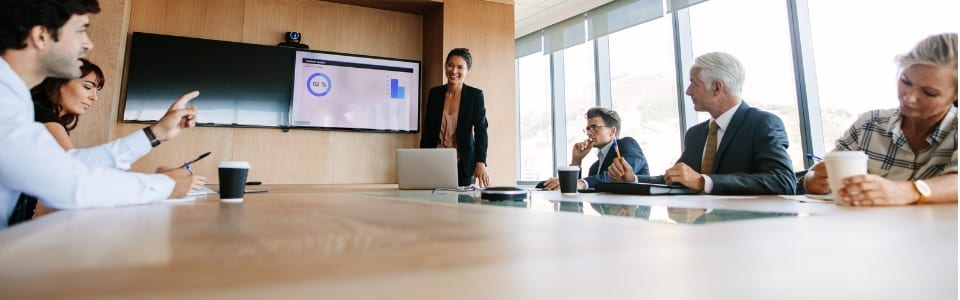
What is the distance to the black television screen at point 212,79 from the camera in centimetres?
338

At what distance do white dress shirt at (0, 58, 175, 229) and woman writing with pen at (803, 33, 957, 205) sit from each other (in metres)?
1.55

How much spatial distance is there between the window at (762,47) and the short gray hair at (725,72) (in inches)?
69.8

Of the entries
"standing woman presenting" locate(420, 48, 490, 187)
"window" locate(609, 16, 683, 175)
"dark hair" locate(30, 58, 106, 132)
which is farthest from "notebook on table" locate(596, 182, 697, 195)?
"window" locate(609, 16, 683, 175)

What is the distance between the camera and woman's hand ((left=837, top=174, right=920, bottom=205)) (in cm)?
74

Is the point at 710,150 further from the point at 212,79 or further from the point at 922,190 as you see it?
the point at 212,79

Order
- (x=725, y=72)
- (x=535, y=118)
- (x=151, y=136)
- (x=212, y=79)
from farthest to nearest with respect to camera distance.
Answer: (x=535, y=118) → (x=212, y=79) → (x=725, y=72) → (x=151, y=136)

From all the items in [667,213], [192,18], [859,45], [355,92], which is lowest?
[667,213]

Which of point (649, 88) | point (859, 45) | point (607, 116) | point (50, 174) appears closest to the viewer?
Result: point (50, 174)

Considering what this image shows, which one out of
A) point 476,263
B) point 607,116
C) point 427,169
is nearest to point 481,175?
point 427,169

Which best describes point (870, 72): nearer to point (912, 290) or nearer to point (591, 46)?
point (591, 46)

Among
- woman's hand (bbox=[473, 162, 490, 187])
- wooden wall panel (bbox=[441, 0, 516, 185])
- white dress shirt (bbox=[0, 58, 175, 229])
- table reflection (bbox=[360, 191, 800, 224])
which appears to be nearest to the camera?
table reflection (bbox=[360, 191, 800, 224])

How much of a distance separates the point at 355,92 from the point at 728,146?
3.08 meters

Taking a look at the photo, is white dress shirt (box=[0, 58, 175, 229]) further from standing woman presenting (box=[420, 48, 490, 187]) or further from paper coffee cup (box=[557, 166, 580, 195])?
standing woman presenting (box=[420, 48, 490, 187])

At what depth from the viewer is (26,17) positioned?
1042mm
